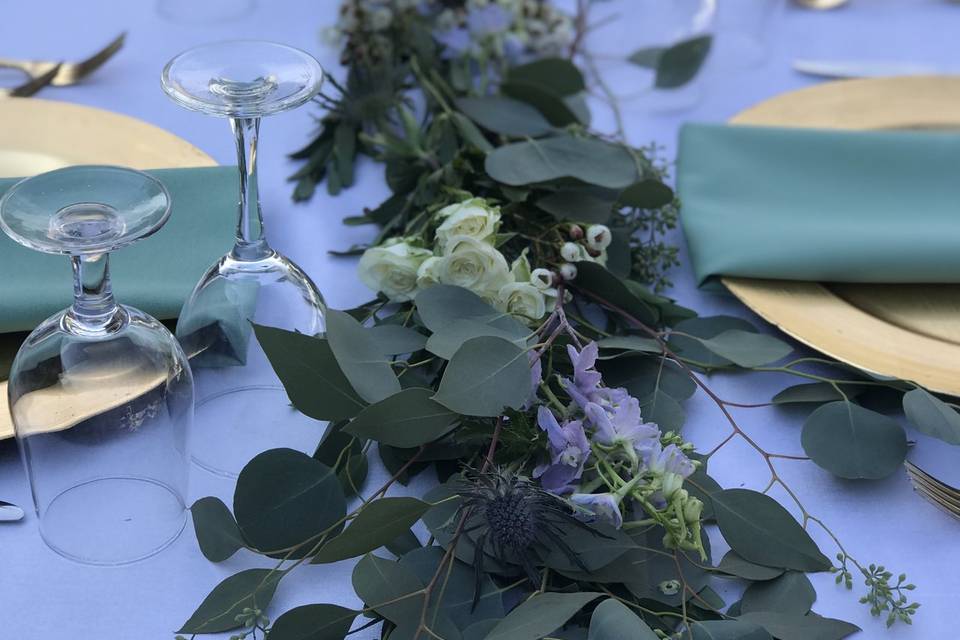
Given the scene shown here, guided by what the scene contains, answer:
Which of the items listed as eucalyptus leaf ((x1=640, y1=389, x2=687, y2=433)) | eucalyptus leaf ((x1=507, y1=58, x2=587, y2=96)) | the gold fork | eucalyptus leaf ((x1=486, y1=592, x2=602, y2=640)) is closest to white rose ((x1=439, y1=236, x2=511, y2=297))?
eucalyptus leaf ((x1=640, y1=389, x2=687, y2=433))

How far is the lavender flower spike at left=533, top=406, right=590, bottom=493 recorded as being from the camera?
50 centimetres

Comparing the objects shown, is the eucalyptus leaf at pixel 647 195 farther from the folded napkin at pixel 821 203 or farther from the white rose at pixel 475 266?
the white rose at pixel 475 266

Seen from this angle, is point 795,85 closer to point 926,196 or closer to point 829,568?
point 926,196

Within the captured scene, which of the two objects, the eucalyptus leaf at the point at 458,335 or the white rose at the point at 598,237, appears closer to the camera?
the eucalyptus leaf at the point at 458,335

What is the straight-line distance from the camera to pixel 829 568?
0.53m

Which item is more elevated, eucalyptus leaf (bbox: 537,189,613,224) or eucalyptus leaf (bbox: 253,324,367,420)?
eucalyptus leaf (bbox: 253,324,367,420)

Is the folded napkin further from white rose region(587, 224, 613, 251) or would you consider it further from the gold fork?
the gold fork

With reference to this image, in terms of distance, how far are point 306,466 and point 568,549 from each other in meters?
0.14

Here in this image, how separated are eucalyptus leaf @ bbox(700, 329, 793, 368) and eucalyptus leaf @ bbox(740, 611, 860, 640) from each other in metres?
0.18

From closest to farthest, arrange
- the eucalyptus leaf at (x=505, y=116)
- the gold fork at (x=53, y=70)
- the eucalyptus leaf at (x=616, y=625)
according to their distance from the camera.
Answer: the eucalyptus leaf at (x=616, y=625) → the eucalyptus leaf at (x=505, y=116) → the gold fork at (x=53, y=70)

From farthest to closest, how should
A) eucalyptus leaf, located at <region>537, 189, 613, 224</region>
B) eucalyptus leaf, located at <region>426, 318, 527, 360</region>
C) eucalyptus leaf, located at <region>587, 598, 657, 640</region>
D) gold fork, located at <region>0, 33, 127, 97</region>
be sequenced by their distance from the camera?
gold fork, located at <region>0, 33, 127, 97</region>
eucalyptus leaf, located at <region>537, 189, 613, 224</region>
eucalyptus leaf, located at <region>426, 318, 527, 360</region>
eucalyptus leaf, located at <region>587, 598, 657, 640</region>

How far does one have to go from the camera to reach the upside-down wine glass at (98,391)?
0.48 meters

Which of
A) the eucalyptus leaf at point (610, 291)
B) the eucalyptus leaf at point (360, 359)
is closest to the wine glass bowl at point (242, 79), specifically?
the eucalyptus leaf at point (360, 359)

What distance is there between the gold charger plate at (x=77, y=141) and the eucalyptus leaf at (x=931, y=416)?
523 millimetres
